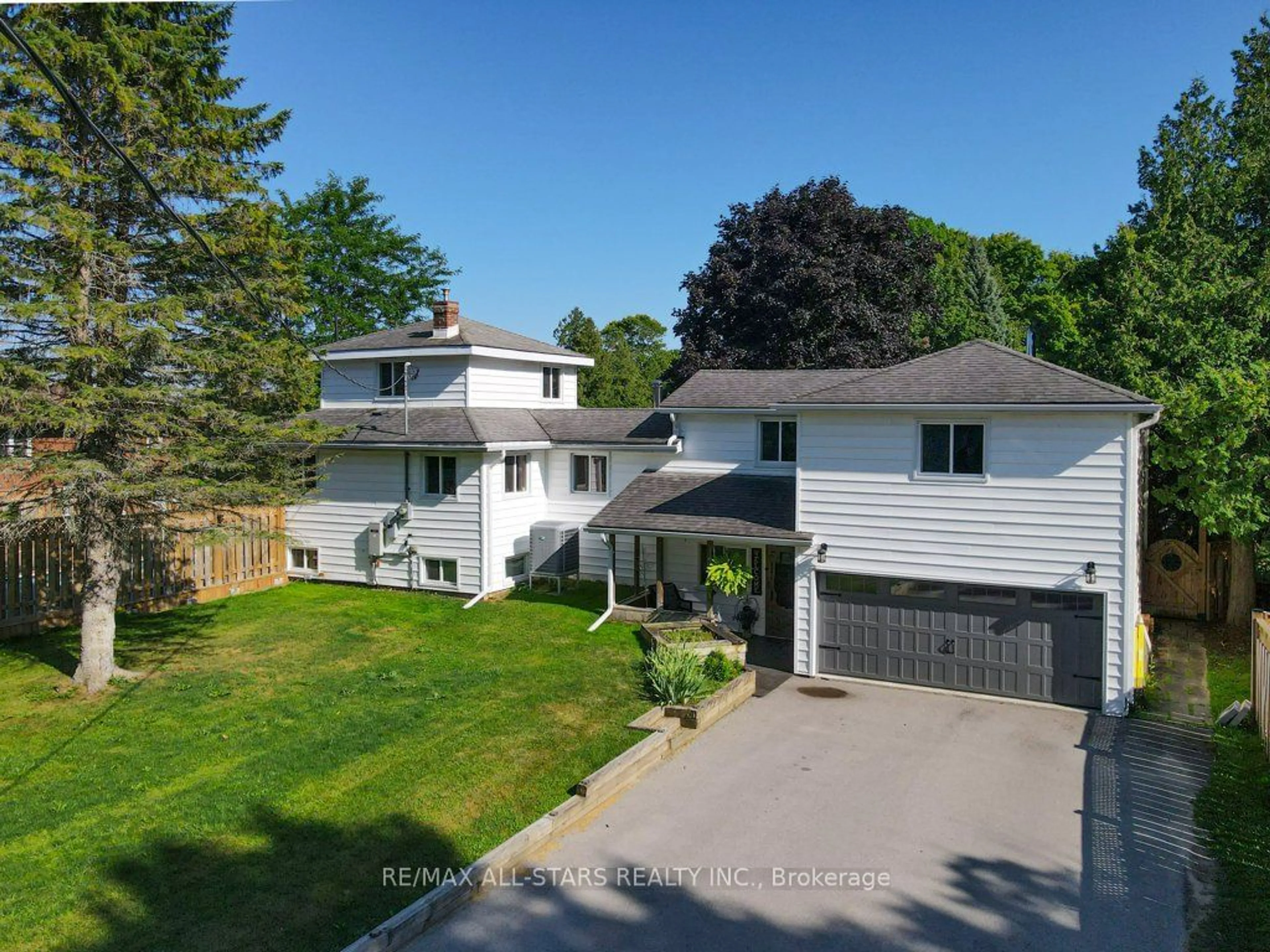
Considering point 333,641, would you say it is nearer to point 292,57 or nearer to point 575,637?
point 575,637

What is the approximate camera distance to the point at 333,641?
16.8 metres

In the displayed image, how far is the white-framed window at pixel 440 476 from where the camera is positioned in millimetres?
20984

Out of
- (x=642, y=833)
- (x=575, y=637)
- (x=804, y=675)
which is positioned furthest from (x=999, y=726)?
(x=575, y=637)

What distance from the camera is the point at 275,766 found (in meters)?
10.6

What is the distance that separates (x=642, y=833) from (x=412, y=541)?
13.4 metres

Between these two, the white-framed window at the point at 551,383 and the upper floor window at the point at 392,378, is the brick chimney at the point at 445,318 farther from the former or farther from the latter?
the white-framed window at the point at 551,383

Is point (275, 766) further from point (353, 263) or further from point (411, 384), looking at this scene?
point (353, 263)

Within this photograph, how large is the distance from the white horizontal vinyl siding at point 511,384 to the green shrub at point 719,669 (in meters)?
10.00

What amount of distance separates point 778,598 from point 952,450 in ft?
17.9

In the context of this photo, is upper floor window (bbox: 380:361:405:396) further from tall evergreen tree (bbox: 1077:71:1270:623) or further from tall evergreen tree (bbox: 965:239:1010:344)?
tall evergreen tree (bbox: 965:239:1010:344)

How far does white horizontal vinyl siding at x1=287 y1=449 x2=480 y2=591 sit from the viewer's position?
2086cm

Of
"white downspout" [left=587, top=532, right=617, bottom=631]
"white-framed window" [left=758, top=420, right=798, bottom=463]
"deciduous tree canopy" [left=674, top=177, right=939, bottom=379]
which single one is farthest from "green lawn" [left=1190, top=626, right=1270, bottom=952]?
"deciduous tree canopy" [left=674, top=177, right=939, bottom=379]

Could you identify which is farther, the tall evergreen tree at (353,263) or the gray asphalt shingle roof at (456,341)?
the tall evergreen tree at (353,263)

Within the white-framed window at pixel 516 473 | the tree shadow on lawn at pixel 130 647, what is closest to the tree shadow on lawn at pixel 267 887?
the tree shadow on lawn at pixel 130 647
